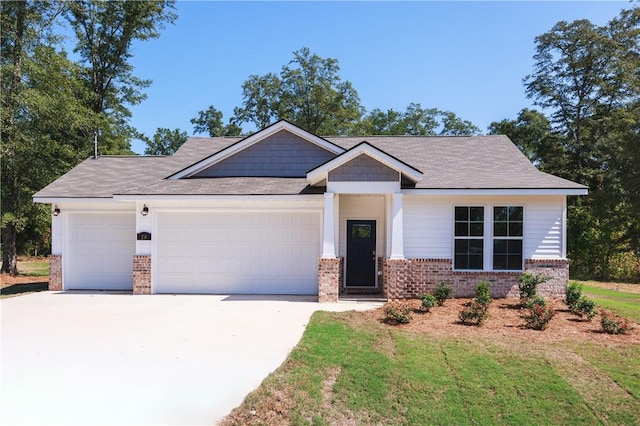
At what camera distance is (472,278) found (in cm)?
1081

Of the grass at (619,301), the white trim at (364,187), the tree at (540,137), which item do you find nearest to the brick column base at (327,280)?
the white trim at (364,187)

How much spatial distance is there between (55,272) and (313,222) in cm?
810

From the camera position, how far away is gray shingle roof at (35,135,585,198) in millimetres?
11086

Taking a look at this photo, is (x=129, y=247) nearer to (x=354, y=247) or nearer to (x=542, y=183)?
(x=354, y=247)

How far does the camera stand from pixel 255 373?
5426 mm

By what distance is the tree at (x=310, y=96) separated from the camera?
33281mm

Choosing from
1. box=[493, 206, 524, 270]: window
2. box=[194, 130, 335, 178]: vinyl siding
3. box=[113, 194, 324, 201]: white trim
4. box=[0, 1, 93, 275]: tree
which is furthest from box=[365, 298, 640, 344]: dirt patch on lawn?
box=[0, 1, 93, 275]: tree

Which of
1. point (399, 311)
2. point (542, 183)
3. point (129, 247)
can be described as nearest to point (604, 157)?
point (542, 183)

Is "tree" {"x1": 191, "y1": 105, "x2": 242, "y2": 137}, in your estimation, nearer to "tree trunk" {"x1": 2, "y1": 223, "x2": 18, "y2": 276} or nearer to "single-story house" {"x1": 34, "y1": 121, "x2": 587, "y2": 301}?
"tree trunk" {"x1": 2, "y1": 223, "x2": 18, "y2": 276}

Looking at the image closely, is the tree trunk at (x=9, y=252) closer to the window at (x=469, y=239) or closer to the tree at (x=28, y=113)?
the tree at (x=28, y=113)

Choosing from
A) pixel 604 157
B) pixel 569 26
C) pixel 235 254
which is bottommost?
pixel 235 254

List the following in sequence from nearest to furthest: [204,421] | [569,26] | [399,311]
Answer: [204,421]
[399,311]
[569,26]

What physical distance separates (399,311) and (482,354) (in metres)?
2.10

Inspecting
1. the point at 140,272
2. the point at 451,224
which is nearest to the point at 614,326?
the point at 451,224
